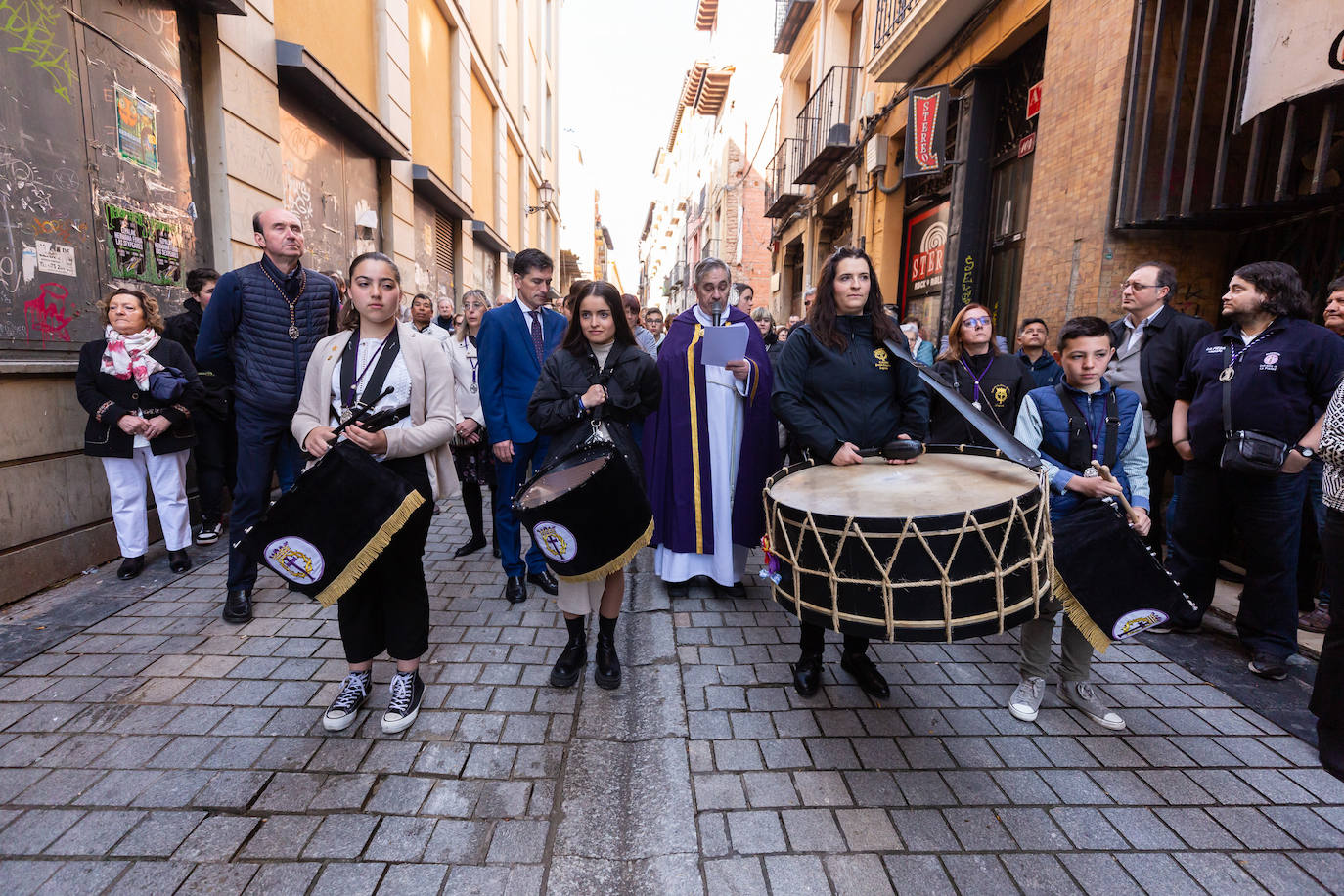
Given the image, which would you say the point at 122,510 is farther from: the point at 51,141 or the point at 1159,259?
the point at 1159,259

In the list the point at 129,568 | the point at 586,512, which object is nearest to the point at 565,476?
the point at 586,512

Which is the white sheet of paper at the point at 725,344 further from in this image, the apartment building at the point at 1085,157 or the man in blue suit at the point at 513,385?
the apartment building at the point at 1085,157

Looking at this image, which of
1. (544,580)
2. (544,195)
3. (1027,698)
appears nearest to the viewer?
(1027,698)

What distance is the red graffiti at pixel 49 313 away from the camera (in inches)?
165

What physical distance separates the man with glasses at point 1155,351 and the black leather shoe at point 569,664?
372 cm

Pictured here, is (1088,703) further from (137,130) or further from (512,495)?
(137,130)

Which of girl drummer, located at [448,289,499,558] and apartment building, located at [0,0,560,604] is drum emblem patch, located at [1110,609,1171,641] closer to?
girl drummer, located at [448,289,499,558]

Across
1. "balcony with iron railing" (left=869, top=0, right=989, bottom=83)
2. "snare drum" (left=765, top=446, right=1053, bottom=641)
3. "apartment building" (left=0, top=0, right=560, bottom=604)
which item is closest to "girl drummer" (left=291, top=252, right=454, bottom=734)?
"snare drum" (left=765, top=446, right=1053, bottom=641)

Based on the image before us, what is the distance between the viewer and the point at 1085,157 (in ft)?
20.8

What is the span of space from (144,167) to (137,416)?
→ 2.01 metres

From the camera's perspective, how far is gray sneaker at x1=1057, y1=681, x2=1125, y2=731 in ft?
9.94

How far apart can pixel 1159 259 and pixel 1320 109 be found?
5.13 ft

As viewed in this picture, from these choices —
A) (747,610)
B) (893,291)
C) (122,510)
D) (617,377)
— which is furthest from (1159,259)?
(122,510)

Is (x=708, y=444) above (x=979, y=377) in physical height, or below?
below
